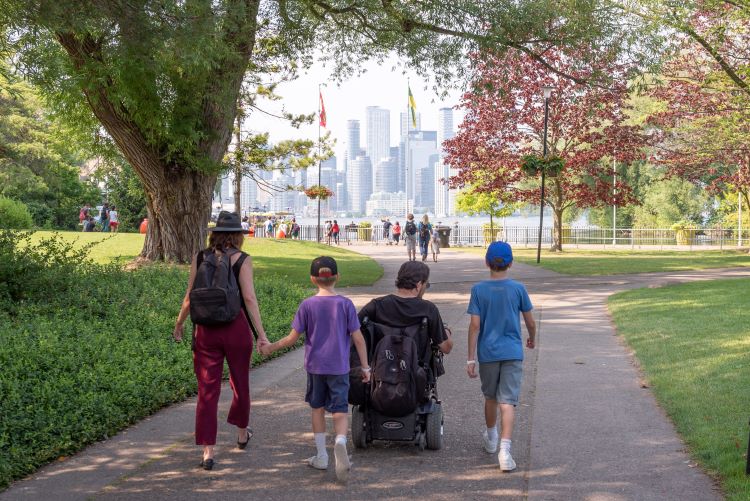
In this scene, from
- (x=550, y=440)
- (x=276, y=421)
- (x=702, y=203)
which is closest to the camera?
(x=550, y=440)

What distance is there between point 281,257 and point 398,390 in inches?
873

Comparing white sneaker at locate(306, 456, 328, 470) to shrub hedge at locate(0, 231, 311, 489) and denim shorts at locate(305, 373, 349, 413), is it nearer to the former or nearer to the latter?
denim shorts at locate(305, 373, 349, 413)

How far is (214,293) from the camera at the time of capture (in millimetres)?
5453

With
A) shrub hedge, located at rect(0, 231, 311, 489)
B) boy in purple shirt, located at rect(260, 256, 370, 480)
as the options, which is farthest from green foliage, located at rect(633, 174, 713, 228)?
boy in purple shirt, located at rect(260, 256, 370, 480)

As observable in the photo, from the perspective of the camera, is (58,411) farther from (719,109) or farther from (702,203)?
(702,203)

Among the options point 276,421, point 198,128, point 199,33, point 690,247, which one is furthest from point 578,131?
point 276,421

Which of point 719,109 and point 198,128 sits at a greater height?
point 719,109

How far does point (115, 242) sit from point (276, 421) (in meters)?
22.7

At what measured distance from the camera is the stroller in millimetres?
5523

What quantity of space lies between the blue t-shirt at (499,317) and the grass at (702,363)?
4.71ft

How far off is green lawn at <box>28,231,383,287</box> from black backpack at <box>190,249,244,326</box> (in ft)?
38.2

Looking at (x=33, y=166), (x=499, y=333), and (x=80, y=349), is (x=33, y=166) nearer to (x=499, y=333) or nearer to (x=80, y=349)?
(x=80, y=349)

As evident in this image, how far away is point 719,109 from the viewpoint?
95.5 ft

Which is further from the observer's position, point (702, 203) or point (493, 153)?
point (702, 203)
